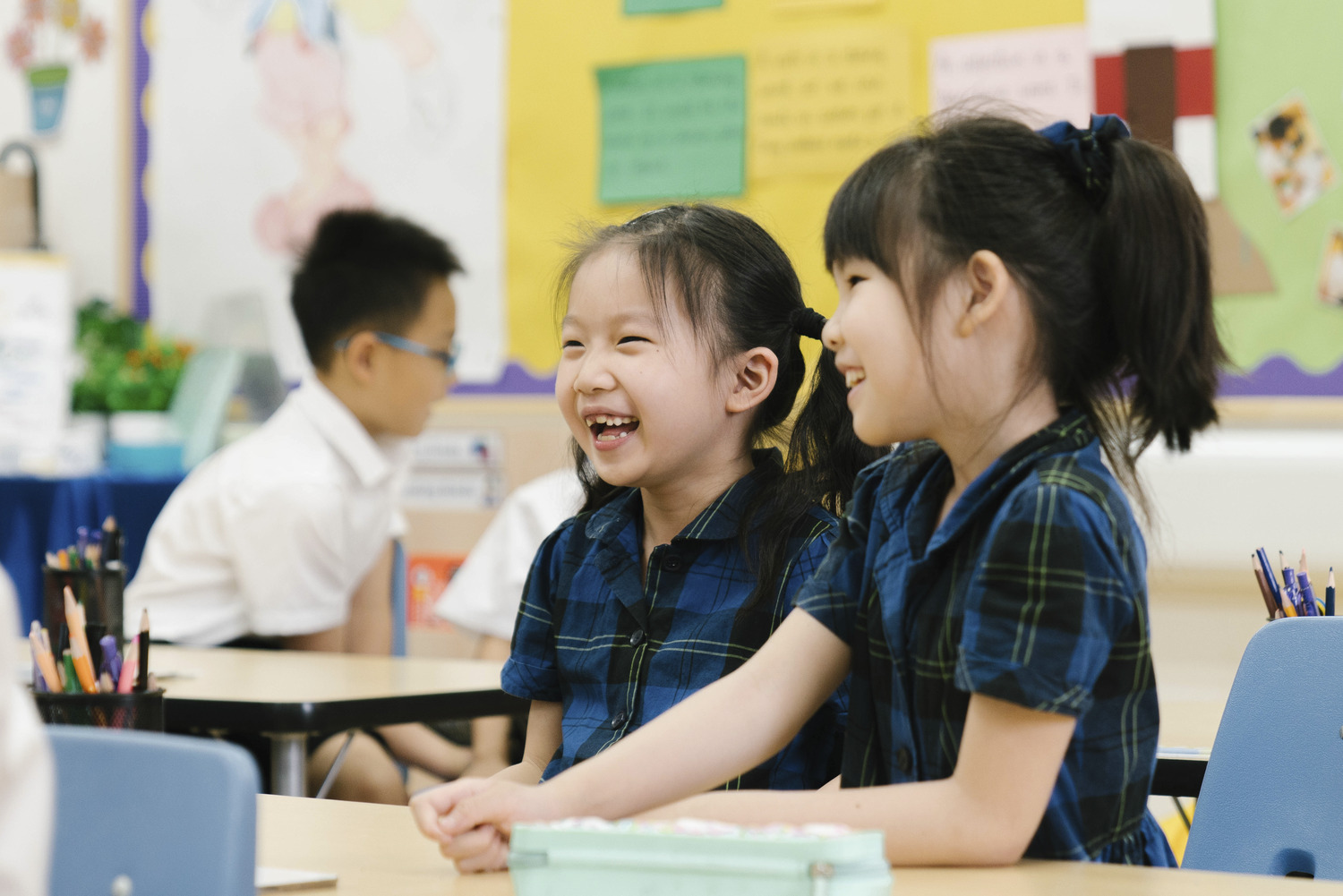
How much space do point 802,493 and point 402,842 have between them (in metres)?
0.51

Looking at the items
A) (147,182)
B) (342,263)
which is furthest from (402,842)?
(147,182)

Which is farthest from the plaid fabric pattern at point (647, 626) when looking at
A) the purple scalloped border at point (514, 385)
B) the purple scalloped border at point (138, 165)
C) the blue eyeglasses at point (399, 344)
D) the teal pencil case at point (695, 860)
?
the purple scalloped border at point (138, 165)

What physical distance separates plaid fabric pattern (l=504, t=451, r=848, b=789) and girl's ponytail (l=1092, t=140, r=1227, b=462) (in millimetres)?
393

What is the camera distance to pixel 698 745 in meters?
0.87

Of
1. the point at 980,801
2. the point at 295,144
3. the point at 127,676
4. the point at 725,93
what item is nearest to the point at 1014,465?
the point at 980,801

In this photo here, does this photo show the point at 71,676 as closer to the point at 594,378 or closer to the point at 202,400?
the point at 594,378

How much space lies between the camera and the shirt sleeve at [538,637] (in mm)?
1254

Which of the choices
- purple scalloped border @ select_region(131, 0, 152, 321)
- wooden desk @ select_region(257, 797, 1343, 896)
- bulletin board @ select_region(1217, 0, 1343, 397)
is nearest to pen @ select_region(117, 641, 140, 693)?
wooden desk @ select_region(257, 797, 1343, 896)

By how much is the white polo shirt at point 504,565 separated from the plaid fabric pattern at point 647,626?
1.22 m

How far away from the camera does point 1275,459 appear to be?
2.40 metres

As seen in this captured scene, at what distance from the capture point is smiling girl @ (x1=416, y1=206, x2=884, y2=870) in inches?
46.9

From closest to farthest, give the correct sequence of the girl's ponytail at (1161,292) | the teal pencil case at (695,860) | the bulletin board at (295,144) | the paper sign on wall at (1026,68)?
the teal pencil case at (695,860), the girl's ponytail at (1161,292), the paper sign on wall at (1026,68), the bulletin board at (295,144)

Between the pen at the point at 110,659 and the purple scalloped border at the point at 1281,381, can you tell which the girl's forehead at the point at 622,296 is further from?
the purple scalloped border at the point at 1281,381

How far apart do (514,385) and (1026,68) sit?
4.18 feet
